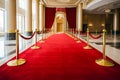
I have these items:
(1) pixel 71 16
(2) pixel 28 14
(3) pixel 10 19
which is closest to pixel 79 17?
(1) pixel 71 16

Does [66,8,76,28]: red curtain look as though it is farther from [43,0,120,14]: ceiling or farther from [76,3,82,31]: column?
[43,0,120,14]: ceiling

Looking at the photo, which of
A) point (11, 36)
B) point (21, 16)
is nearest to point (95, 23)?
point (21, 16)

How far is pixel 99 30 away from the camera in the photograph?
95.3ft

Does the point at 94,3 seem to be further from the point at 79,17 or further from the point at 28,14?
the point at 28,14

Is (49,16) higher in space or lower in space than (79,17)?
higher

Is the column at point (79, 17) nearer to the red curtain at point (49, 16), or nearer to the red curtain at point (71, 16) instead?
the red curtain at point (71, 16)

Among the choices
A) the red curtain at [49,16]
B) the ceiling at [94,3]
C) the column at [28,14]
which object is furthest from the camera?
the red curtain at [49,16]

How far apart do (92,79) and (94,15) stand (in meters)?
27.0

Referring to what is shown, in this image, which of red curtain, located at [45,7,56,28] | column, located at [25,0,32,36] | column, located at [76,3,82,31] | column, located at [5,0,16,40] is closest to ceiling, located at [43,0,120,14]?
column, located at [76,3,82,31]

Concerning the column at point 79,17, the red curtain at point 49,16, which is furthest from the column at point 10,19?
the red curtain at point 49,16

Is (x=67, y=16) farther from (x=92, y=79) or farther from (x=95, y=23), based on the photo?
(x=92, y=79)

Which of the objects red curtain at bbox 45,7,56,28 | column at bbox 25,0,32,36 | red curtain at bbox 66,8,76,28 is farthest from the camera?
red curtain at bbox 45,7,56,28

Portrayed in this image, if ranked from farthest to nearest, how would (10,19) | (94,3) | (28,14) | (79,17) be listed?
(79,17) < (94,3) < (28,14) < (10,19)

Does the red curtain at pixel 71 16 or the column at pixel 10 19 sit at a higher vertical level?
the red curtain at pixel 71 16
